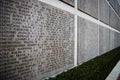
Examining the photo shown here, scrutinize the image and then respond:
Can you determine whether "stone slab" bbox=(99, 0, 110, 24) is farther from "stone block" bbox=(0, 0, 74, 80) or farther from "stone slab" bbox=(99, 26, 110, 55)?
"stone block" bbox=(0, 0, 74, 80)

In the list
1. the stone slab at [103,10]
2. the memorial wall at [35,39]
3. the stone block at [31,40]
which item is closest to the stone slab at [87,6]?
the memorial wall at [35,39]

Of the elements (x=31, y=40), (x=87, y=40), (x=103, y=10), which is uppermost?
(x=103, y=10)

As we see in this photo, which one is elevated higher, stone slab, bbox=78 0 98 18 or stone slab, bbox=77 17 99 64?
stone slab, bbox=78 0 98 18

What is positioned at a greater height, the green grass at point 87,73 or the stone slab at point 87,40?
the stone slab at point 87,40

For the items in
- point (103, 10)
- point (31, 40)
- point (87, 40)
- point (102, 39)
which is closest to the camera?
point (31, 40)

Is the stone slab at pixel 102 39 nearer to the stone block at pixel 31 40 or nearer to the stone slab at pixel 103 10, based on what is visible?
the stone slab at pixel 103 10

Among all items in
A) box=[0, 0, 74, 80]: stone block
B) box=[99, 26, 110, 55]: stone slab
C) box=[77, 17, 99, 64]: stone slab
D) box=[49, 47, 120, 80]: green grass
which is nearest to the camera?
box=[0, 0, 74, 80]: stone block

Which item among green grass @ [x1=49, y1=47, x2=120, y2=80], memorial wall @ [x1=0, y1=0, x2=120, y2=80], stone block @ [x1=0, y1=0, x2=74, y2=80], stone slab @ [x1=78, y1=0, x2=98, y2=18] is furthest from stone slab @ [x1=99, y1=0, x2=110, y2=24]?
stone block @ [x1=0, y1=0, x2=74, y2=80]

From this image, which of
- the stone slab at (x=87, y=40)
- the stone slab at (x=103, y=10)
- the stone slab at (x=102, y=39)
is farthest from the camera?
the stone slab at (x=103, y=10)

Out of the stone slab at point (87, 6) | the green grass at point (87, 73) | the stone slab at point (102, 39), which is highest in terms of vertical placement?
the stone slab at point (87, 6)

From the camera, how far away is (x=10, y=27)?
16.5 feet

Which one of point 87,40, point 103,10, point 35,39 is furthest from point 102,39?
point 35,39

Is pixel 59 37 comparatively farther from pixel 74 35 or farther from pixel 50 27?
pixel 74 35

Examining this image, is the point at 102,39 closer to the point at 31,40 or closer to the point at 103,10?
the point at 103,10
